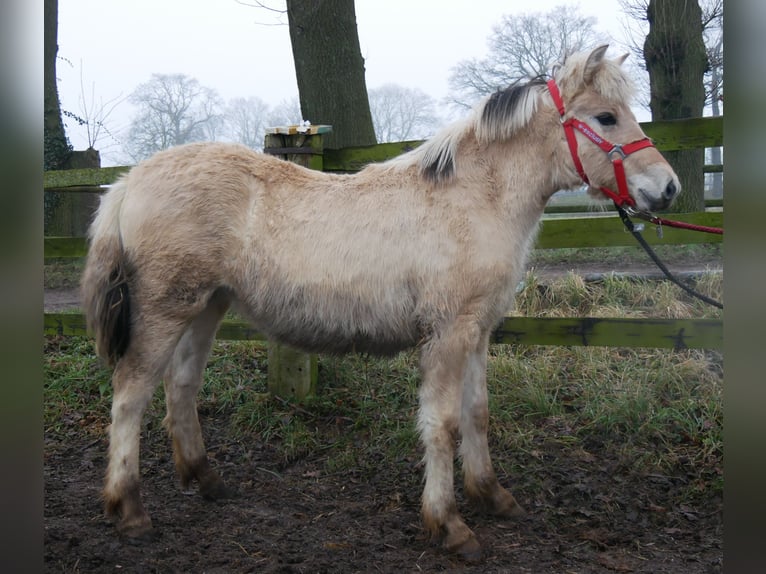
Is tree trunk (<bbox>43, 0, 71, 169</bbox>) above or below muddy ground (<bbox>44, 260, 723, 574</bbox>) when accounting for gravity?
above

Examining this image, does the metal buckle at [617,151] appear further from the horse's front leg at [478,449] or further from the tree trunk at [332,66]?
the tree trunk at [332,66]

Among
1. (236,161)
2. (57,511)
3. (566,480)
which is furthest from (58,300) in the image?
(566,480)

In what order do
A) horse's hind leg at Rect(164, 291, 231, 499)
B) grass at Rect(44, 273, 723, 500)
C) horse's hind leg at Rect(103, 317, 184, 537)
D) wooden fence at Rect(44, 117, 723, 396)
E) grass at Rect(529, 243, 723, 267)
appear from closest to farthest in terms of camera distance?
horse's hind leg at Rect(103, 317, 184, 537) → horse's hind leg at Rect(164, 291, 231, 499) → wooden fence at Rect(44, 117, 723, 396) → grass at Rect(44, 273, 723, 500) → grass at Rect(529, 243, 723, 267)

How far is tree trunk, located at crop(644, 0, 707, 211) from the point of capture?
7125mm

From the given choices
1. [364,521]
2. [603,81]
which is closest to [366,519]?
[364,521]

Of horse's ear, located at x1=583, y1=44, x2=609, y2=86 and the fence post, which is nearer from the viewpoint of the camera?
horse's ear, located at x1=583, y1=44, x2=609, y2=86

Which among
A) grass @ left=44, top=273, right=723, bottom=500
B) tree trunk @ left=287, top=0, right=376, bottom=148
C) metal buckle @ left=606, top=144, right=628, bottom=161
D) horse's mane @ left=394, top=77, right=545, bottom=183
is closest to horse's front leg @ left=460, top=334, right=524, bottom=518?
grass @ left=44, top=273, right=723, bottom=500

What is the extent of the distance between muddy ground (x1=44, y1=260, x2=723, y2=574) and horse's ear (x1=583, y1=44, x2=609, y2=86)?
2.42m

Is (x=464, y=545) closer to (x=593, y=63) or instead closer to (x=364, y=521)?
(x=364, y=521)

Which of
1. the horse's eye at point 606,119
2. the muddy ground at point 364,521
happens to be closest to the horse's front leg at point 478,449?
the muddy ground at point 364,521

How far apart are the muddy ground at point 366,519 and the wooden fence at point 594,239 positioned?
2.54ft

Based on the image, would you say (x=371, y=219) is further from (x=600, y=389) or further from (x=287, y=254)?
(x=600, y=389)

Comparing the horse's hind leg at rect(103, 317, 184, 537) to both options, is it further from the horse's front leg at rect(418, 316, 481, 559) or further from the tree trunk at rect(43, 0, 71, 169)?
the tree trunk at rect(43, 0, 71, 169)

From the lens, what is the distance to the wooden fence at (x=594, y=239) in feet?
13.6
